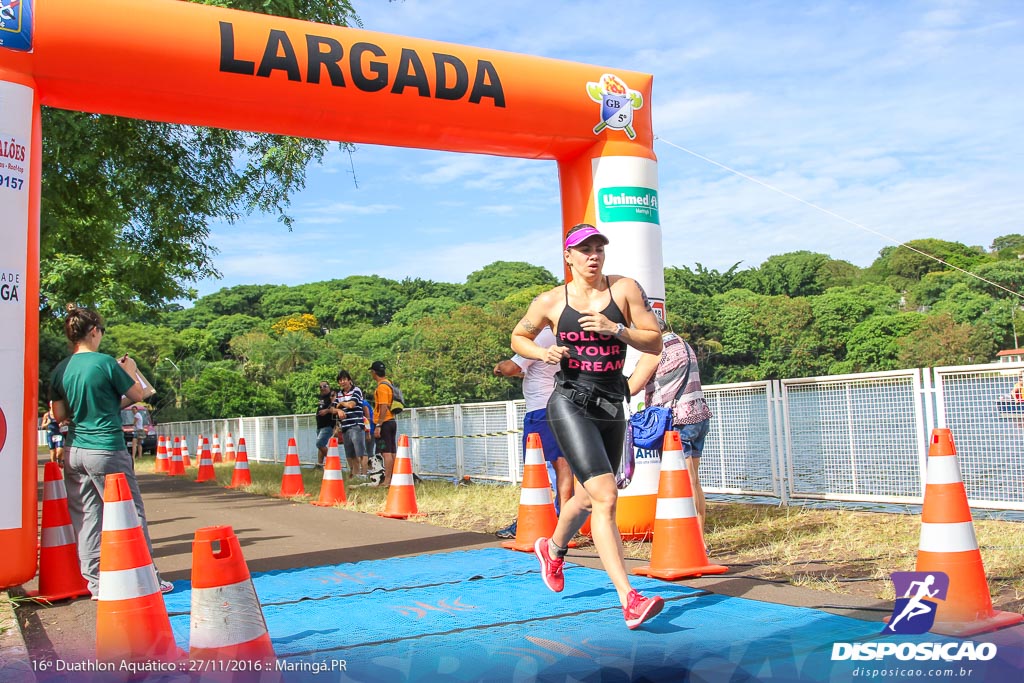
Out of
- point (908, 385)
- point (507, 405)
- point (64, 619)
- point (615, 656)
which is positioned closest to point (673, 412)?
point (908, 385)

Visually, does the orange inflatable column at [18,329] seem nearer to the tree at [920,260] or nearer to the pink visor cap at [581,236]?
the pink visor cap at [581,236]

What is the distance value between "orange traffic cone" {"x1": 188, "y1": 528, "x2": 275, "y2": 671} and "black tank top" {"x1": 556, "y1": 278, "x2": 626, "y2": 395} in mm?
1956

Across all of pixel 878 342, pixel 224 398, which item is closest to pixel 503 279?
pixel 878 342

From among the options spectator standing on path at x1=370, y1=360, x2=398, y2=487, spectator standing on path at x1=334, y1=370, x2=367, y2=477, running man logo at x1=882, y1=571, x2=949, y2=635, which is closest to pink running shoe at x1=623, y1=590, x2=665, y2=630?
running man logo at x1=882, y1=571, x2=949, y2=635

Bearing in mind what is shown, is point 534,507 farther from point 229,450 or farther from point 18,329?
point 229,450

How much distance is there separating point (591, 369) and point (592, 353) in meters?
0.09

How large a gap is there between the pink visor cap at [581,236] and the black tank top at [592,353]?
0.33 meters

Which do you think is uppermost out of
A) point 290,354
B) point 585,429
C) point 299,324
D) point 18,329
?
point 299,324

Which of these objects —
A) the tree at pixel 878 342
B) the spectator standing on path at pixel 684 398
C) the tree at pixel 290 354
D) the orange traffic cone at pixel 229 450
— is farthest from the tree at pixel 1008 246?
the spectator standing on path at pixel 684 398

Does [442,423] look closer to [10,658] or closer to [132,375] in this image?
[132,375]

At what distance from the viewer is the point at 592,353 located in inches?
185

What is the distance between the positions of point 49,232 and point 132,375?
698 centimetres

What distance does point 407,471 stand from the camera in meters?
9.93

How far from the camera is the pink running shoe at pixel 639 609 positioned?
13.9 ft
